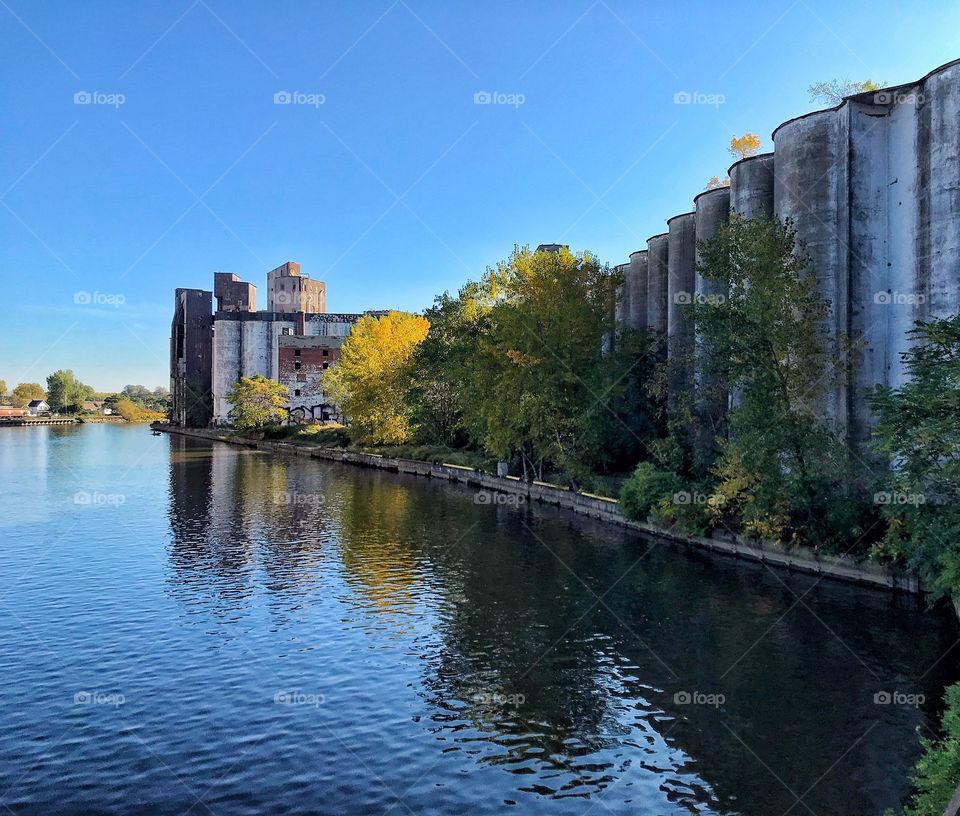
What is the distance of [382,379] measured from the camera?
78.4m

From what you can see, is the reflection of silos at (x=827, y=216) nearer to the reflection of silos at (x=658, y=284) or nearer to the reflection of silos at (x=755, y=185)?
the reflection of silos at (x=755, y=185)

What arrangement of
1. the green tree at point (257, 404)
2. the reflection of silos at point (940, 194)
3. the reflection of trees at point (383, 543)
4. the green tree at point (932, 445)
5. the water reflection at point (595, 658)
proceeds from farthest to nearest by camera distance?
the green tree at point (257, 404) → the reflection of silos at point (940, 194) → the reflection of trees at point (383, 543) → the green tree at point (932, 445) → the water reflection at point (595, 658)

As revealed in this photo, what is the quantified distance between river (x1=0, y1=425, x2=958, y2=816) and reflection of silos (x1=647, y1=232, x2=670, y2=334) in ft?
78.1

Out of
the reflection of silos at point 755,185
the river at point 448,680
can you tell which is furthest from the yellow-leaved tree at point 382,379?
the river at point 448,680

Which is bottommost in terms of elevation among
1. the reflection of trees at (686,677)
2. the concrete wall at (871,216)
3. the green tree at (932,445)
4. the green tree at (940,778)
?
the reflection of trees at (686,677)

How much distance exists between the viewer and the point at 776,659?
18969 millimetres

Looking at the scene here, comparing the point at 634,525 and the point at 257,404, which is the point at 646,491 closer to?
the point at 634,525

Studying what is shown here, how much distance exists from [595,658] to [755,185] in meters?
27.2

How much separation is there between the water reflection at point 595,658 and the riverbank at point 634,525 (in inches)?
37.8

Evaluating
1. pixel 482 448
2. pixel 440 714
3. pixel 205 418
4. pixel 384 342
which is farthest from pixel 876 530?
pixel 205 418

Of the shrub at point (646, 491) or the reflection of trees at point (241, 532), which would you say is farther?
the shrub at point (646, 491)

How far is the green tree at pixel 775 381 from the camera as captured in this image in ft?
93.8

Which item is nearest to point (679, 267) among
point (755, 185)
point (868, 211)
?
point (755, 185)

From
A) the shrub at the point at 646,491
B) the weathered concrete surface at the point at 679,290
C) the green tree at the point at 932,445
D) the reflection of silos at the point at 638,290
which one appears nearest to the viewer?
the green tree at the point at 932,445
